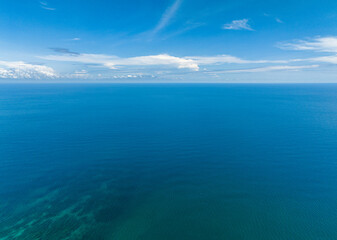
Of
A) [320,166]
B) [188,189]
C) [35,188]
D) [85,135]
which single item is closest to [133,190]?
[188,189]

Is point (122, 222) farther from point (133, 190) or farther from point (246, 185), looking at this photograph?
point (246, 185)

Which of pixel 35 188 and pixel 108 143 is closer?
pixel 35 188

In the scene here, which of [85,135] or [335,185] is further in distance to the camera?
[85,135]

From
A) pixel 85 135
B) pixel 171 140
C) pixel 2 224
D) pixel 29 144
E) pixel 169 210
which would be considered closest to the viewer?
pixel 2 224

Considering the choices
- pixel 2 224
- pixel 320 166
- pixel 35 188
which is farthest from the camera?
pixel 320 166

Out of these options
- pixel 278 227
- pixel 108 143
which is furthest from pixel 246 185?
pixel 108 143

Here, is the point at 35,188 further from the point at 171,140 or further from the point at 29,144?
the point at 171,140

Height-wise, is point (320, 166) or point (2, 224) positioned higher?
point (320, 166)

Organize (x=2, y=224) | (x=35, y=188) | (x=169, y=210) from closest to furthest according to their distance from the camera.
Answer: (x=2, y=224)
(x=169, y=210)
(x=35, y=188)

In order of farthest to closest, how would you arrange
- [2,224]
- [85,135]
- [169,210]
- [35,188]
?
[85,135] → [35,188] → [169,210] → [2,224]

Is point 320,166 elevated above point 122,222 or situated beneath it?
elevated above
